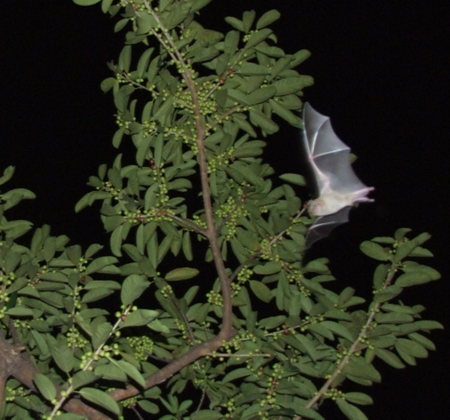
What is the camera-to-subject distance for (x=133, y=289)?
4.65 feet

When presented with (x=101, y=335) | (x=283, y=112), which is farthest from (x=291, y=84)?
(x=101, y=335)

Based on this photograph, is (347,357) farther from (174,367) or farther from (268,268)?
(174,367)

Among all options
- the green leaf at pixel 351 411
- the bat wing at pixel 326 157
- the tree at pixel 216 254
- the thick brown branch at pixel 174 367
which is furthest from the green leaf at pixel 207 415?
the bat wing at pixel 326 157

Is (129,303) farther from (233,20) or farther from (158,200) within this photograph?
(233,20)

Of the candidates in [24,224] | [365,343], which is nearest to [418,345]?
[365,343]

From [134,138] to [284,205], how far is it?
566 mm

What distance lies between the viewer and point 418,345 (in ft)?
6.63

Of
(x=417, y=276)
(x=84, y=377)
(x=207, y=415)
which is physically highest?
(x=417, y=276)

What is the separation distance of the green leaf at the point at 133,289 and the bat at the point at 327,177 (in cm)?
49

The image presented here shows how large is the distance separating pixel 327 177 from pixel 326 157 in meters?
0.08

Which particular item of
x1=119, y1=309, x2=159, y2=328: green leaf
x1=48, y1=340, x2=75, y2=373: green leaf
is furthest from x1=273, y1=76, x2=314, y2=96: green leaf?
x1=48, y1=340, x2=75, y2=373: green leaf

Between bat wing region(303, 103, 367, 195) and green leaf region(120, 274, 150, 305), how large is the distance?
2.06 feet

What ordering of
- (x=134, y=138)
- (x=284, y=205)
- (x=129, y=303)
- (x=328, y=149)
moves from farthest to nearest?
(x=284, y=205), (x=134, y=138), (x=328, y=149), (x=129, y=303)

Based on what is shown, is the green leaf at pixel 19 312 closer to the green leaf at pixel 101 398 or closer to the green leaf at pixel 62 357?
the green leaf at pixel 62 357
